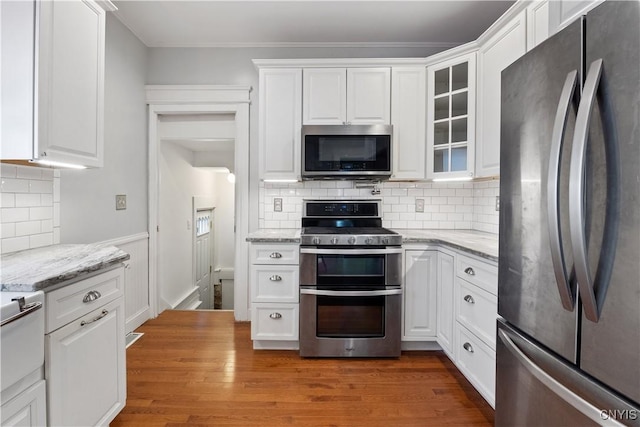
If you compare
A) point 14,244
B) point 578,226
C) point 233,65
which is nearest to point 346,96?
point 233,65

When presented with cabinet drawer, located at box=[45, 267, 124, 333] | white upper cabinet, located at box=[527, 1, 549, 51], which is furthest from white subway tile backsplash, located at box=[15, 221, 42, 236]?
white upper cabinet, located at box=[527, 1, 549, 51]

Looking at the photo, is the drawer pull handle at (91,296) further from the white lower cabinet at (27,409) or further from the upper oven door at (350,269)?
the upper oven door at (350,269)

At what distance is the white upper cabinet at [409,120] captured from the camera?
99.7 inches

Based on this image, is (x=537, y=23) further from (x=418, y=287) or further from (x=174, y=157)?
(x=174, y=157)

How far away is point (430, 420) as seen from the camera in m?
1.62

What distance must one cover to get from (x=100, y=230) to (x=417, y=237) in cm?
246

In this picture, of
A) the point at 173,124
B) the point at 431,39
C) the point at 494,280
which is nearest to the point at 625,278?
the point at 494,280

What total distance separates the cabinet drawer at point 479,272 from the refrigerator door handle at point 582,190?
0.86 m

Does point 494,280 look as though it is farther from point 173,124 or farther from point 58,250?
point 173,124

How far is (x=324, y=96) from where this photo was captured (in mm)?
2529

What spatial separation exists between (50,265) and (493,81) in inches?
109

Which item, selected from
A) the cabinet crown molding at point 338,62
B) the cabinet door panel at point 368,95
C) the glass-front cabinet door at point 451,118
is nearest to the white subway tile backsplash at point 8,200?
the cabinet crown molding at point 338,62

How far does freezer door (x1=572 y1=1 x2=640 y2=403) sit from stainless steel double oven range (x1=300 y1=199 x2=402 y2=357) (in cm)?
144

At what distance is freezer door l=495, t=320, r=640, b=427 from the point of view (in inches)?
28.2
